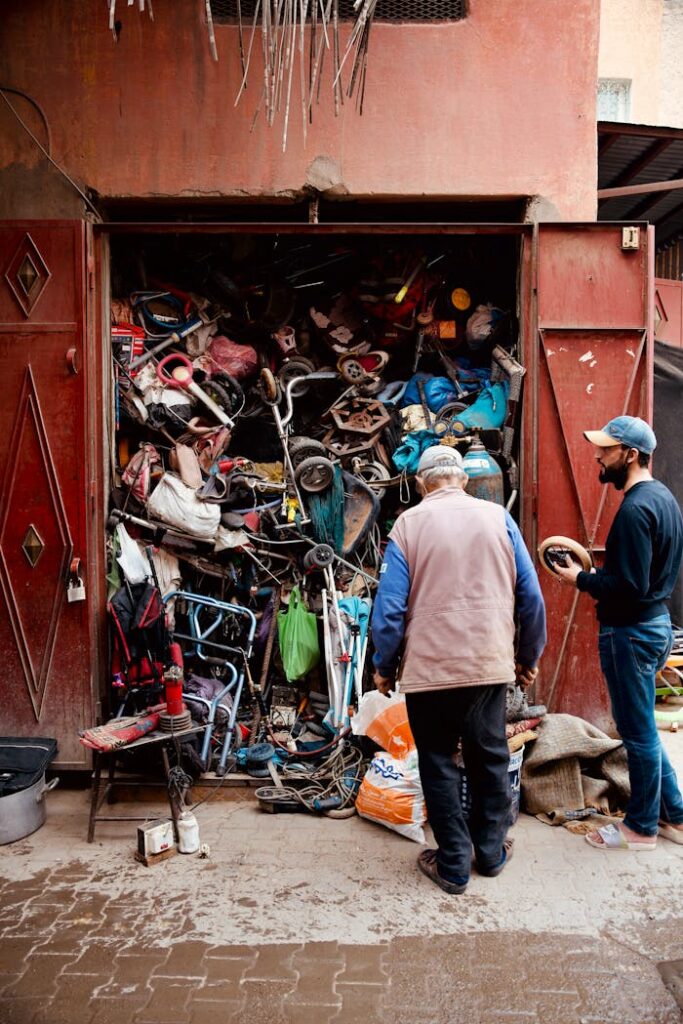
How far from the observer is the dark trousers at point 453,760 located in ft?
13.1

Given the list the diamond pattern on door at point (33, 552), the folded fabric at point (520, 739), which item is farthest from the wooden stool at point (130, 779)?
the folded fabric at point (520, 739)

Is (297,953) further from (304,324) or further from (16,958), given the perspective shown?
(304,324)

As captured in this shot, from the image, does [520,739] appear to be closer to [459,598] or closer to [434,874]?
[434,874]

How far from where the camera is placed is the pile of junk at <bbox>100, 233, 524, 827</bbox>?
560cm

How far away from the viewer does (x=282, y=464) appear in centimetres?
651

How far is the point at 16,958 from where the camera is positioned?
354 centimetres

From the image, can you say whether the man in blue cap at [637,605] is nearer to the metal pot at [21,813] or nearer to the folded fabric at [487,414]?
the folded fabric at [487,414]

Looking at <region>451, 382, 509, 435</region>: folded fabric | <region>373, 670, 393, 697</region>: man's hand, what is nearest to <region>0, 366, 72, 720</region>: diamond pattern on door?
<region>373, 670, 393, 697</region>: man's hand

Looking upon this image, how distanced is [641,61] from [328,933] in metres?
13.5

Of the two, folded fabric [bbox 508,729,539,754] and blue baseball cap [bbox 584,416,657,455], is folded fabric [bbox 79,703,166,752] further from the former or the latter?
blue baseball cap [bbox 584,416,657,455]

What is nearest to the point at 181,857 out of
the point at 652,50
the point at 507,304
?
the point at 507,304

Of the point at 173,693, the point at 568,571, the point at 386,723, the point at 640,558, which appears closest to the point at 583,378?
the point at 568,571

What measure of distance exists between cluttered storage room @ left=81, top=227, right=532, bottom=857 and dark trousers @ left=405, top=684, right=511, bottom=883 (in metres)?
0.75

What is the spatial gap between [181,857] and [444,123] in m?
5.05
